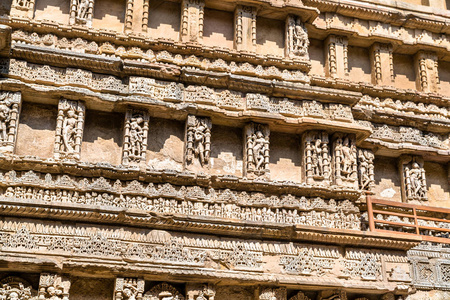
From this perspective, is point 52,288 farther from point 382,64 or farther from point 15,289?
point 382,64

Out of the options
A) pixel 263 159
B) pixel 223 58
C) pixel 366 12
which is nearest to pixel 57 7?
pixel 223 58

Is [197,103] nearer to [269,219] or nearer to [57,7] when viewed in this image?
[269,219]

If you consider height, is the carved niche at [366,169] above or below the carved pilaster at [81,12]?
below

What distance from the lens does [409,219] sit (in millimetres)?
13477

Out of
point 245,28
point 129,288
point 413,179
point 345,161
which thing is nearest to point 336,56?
point 245,28

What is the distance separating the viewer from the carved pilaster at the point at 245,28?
44.3 ft

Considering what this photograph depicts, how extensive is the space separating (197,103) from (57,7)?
3.50 meters

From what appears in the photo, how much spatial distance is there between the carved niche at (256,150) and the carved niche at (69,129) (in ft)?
10.1

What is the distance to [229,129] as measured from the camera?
12.7 meters

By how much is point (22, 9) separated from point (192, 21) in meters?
3.34

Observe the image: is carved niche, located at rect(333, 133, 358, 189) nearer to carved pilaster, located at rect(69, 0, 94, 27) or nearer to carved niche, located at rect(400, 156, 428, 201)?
carved niche, located at rect(400, 156, 428, 201)

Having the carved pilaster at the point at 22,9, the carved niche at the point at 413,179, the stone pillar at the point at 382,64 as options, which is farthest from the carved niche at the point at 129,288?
the stone pillar at the point at 382,64

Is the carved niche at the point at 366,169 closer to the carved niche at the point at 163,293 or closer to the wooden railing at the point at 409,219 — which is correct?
the wooden railing at the point at 409,219

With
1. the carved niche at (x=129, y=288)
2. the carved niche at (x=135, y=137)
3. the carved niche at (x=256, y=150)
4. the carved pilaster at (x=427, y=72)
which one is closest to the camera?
the carved niche at (x=129, y=288)
